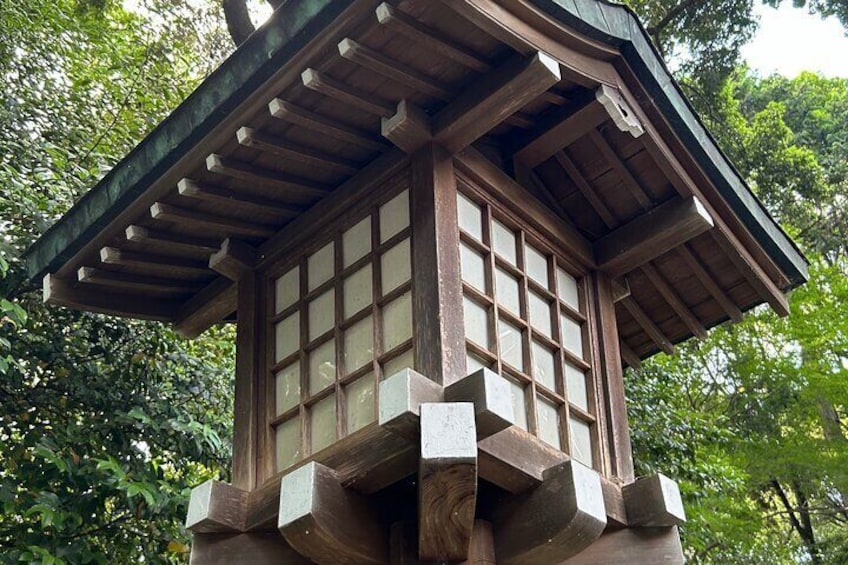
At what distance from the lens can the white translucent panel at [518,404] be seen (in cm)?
362

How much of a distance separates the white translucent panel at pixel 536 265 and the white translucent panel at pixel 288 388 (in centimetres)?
114

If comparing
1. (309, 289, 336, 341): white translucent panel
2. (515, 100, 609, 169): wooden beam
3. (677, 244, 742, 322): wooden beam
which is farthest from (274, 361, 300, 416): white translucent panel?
(677, 244, 742, 322): wooden beam

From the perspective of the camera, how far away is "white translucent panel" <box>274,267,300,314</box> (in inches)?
169

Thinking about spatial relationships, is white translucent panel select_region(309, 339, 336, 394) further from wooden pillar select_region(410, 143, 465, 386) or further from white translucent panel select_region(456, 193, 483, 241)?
white translucent panel select_region(456, 193, 483, 241)

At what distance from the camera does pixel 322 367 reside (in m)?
3.91

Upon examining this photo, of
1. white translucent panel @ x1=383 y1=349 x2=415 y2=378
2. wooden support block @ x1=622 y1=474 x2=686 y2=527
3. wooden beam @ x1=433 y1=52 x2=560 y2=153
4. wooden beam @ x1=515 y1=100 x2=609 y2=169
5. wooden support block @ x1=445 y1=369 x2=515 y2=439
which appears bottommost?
wooden support block @ x1=622 y1=474 x2=686 y2=527

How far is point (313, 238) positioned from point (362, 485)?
4.45ft

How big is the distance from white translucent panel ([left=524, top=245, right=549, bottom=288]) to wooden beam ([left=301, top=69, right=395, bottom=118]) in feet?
3.11

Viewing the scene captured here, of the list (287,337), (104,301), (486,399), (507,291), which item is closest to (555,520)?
(486,399)

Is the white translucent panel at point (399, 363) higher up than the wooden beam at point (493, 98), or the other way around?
the wooden beam at point (493, 98)

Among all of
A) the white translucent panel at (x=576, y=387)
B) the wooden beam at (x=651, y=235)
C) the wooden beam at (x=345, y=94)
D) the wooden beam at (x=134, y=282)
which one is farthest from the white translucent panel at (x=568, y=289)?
the wooden beam at (x=134, y=282)

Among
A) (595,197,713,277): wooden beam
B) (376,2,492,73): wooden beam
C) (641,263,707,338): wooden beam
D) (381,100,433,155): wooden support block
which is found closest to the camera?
(376,2,492,73): wooden beam

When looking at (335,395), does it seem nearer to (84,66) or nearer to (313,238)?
(313,238)

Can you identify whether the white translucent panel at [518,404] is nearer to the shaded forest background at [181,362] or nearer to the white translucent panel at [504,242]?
the white translucent panel at [504,242]
